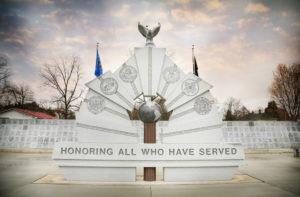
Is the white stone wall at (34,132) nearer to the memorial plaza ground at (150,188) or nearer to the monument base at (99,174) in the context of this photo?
the memorial plaza ground at (150,188)

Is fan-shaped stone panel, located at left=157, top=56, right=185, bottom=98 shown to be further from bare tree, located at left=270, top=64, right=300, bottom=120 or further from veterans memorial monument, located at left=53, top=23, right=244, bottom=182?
bare tree, located at left=270, top=64, right=300, bottom=120

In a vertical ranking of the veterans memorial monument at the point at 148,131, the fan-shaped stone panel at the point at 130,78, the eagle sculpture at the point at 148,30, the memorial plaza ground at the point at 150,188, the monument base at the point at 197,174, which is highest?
the eagle sculpture at the point at 148,30

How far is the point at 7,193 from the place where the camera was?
5.42m

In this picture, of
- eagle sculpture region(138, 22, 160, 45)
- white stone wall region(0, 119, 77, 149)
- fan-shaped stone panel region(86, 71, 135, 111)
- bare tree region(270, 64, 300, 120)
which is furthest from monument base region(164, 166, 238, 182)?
bare tree region(270, 64, 300, 120)

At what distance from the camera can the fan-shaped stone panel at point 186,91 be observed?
782 centimetres

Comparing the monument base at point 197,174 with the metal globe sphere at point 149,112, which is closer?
the monument base at point 197,174

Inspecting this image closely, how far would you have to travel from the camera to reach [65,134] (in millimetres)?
16672

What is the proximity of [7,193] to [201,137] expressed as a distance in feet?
17.7

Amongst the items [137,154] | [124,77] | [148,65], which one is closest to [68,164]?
[137,154]

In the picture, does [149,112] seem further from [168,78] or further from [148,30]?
[148,30]

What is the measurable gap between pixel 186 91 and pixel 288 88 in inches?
955

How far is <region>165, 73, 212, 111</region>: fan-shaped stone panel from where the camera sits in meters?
7.82

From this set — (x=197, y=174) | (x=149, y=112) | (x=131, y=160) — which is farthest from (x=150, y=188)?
(x=149, y=112)

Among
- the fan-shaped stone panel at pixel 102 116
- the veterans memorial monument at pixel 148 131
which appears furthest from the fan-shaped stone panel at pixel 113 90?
the fan-shaped stone panel at pixel 102 116
